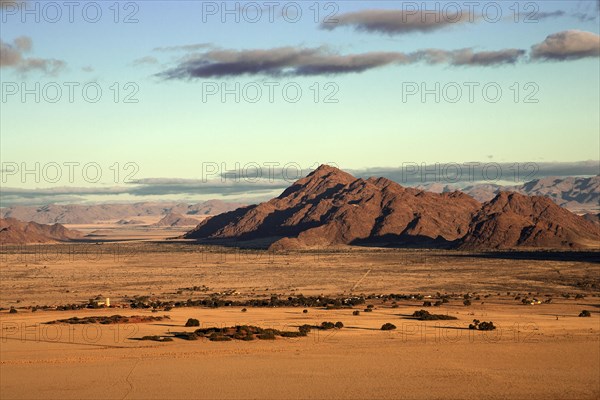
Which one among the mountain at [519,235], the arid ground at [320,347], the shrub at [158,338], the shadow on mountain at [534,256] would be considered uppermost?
the mountain at [519,235]

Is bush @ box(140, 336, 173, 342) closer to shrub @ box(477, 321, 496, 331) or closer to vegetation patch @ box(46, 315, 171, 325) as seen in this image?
vegetation patch @ box(46, 315, 171, 325)

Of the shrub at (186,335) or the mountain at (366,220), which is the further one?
the mountain at (366,220)

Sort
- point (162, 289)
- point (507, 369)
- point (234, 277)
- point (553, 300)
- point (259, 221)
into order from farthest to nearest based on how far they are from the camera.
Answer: point (259, 221)
point (234, 277)
point (162, 289)
point (553, 300)
point (507, 369)

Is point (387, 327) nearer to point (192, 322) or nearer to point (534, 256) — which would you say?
point (192, 322)

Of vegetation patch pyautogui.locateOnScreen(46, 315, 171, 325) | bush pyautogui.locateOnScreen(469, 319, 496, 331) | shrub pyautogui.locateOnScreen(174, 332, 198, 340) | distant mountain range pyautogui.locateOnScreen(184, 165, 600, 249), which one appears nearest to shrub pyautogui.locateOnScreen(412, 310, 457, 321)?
bush pyautogui.locateOnScreen(469, 319, 496, 331)

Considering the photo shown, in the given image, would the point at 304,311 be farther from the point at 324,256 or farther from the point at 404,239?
the point at 404,239

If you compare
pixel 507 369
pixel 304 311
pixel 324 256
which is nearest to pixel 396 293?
pixel 304 311

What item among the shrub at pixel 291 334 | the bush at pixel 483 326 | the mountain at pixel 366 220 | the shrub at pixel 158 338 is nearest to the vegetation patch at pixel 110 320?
the shrub at pixel 158 338

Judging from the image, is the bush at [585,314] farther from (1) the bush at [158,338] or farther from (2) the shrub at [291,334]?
(1) the bush at [158,338]
